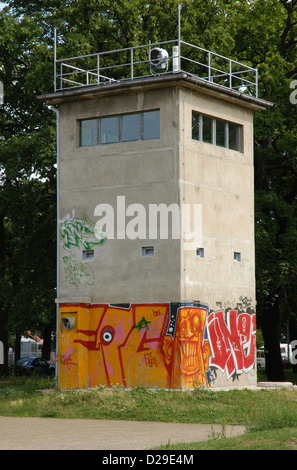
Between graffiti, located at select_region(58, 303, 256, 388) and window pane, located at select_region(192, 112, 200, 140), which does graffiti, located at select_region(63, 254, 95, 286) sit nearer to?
graffiti, located at select_region(58, 303, 256, 388)

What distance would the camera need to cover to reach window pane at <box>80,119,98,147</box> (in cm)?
2998

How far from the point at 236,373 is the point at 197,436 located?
11213 millimetres

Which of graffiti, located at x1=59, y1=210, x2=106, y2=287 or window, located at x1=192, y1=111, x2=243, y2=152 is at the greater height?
window, located at x1=192, y1=111, x2=243, y2=152

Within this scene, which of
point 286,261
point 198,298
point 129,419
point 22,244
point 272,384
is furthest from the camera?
point 22,244

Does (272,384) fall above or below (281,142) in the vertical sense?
below

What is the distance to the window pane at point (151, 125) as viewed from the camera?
2864 centimetres

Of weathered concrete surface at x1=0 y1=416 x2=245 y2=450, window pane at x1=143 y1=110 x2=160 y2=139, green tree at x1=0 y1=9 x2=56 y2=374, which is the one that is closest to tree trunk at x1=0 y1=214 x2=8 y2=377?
green tree at x1=0 y1=9 x2=56 y2=374

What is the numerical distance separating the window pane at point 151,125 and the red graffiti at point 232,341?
20.6ft

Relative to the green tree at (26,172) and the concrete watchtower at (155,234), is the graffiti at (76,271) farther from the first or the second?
the green tree at (26,172)

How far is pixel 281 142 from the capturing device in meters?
38.6

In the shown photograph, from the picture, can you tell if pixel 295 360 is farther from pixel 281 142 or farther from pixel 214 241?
pixel 214 241

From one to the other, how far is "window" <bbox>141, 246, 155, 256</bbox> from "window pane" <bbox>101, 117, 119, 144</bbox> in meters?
3.90

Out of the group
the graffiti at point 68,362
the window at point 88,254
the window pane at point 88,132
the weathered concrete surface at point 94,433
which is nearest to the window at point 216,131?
the window pane at point 88,132
